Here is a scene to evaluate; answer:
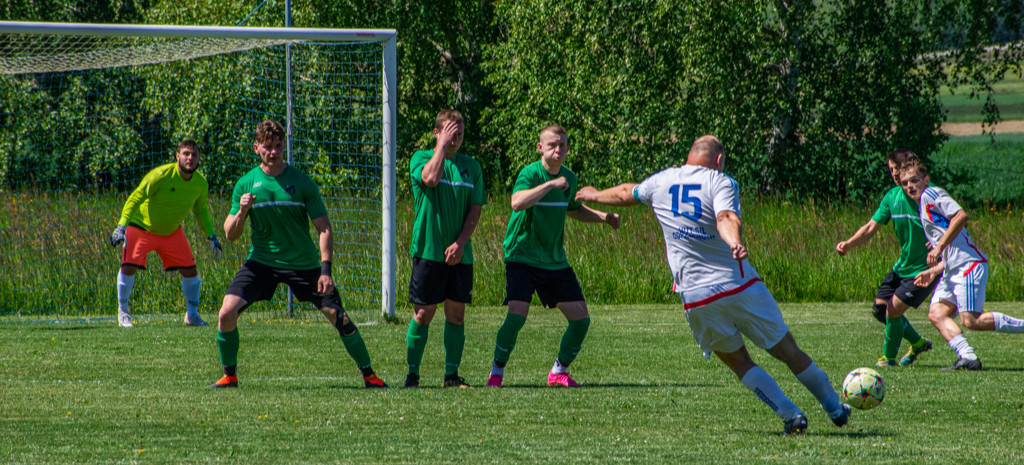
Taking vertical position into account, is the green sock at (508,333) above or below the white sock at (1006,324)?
above

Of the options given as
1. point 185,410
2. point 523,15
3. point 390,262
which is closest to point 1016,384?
point 185,410

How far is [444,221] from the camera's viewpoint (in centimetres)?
747

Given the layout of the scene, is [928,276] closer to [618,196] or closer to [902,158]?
[902,158]

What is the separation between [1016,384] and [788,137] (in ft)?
63.4

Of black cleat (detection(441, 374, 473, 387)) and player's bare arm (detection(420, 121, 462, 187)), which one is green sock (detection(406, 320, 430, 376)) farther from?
player's bare arm (detection(420, 121, 462, 187))

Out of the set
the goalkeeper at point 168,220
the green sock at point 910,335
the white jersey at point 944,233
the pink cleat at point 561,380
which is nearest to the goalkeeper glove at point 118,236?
the goalkeeper at point 168,220

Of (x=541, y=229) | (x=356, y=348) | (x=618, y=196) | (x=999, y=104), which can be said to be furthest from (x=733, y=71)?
(x=999, y=104)

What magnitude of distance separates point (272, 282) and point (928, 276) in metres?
5.11

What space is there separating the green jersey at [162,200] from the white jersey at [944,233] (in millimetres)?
7701

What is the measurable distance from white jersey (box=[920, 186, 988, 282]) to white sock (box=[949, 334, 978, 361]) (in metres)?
0.49

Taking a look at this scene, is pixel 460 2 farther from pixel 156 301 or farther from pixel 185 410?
pixel 185 410

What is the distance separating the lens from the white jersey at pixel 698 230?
18.7 feet

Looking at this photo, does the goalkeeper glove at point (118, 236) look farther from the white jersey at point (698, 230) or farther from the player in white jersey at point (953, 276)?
the player in white jersey at point (953, 276)

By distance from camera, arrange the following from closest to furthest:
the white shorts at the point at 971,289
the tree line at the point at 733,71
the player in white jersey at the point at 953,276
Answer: the player in white jersey at the point at 953,276
the white shorts at the point at 971,289
the tree line at the point at 733,71
